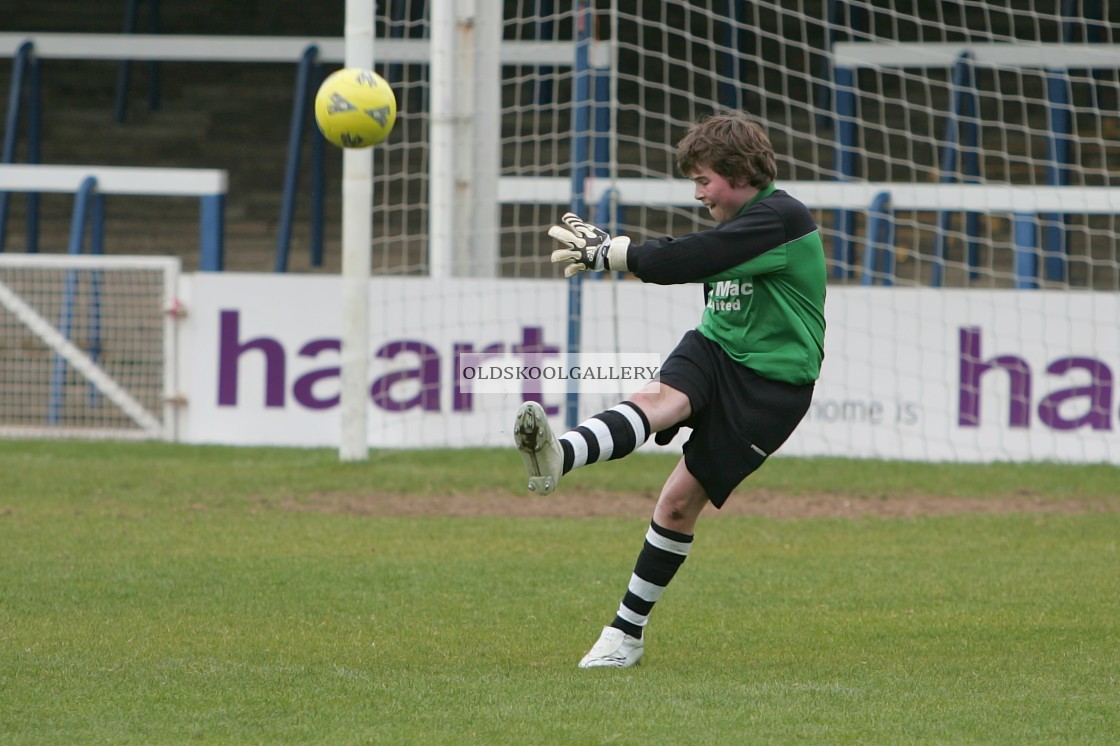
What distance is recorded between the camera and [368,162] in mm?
10570

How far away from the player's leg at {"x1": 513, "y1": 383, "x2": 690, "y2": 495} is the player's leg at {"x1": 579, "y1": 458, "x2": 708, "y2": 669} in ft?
1.13

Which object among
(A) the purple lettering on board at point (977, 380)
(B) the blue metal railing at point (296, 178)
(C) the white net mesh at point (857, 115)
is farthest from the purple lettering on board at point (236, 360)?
(A) the purple lettering on board at point (977, 380)

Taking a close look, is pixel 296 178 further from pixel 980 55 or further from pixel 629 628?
pixel 629 628

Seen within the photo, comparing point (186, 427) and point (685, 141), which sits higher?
point (685, 141)

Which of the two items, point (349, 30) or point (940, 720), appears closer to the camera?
point (940, 720)

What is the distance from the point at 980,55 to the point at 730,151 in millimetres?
11107

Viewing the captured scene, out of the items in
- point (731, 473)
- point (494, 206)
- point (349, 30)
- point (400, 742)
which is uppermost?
point (349, 30)

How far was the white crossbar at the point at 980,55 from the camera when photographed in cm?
1379

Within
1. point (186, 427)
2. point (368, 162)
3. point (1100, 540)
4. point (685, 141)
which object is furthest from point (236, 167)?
point (685, 141)

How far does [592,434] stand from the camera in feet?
16.1

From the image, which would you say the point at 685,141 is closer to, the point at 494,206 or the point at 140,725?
the point at 140,725

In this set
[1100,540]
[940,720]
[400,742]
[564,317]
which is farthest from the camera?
[564,317]

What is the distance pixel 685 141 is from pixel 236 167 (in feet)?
59.1

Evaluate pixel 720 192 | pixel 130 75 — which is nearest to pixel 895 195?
pixel 720 192
